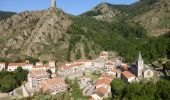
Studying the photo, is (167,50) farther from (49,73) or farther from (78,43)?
(78,43)

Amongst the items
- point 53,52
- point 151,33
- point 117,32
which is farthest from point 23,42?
point 151,33

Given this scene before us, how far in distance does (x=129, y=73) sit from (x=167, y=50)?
79.9 ft

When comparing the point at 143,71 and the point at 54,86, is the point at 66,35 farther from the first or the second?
the point at 143,71

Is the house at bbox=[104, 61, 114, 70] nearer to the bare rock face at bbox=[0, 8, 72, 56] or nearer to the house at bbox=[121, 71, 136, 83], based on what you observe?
the house at bbox=[121, 71, 136, 83]

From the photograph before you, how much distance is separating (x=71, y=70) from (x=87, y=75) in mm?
9632

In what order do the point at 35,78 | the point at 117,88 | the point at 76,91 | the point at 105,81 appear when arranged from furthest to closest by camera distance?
1. the point at 35,78
2. the point at 76,91
3. the point at 105,81
4. the point at 117,88

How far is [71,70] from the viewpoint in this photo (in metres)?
106

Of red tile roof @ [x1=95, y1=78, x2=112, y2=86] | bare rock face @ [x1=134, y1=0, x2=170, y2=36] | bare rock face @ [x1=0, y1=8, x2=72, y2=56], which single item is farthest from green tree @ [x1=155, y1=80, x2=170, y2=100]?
bare rock face @ [x1=134, y1=0, x2=170, y2=36]

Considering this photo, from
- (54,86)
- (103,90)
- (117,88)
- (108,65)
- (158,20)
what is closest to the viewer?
(117,88)

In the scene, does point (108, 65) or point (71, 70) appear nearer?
point (108, 65)

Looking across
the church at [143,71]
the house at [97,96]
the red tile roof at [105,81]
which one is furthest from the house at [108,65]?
the house at [97,96]

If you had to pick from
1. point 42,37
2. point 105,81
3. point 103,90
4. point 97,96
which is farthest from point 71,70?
point 42,37

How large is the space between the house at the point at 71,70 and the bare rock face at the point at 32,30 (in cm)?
4053

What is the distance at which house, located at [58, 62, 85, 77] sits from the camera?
10198 cm
